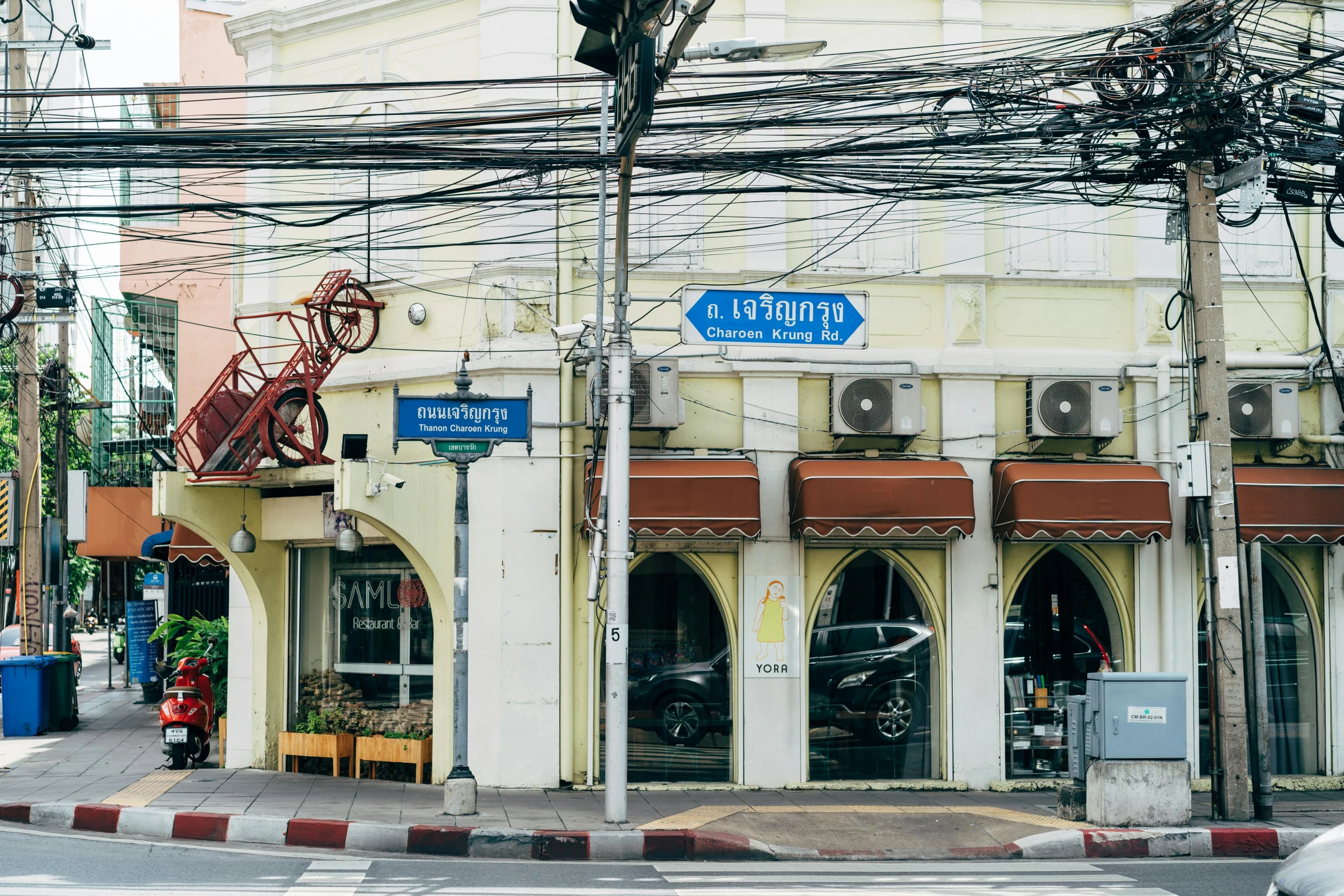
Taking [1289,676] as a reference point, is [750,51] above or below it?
above

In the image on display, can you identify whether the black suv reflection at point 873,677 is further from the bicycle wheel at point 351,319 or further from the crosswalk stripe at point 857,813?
the bicycle wheel at point 351,319

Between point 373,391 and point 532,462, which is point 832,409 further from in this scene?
point 373,391

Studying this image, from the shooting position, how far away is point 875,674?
1406 cm

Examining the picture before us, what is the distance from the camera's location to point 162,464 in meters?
14.6

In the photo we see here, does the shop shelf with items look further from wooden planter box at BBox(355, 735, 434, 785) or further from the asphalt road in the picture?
wooden planter box at BBox(355, 735, 434, 785)

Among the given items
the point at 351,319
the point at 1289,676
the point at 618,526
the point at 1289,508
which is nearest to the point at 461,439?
the point at 618,526

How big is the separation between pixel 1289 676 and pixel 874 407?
223 inches

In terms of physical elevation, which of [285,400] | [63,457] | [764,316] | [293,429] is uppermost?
[764,316]

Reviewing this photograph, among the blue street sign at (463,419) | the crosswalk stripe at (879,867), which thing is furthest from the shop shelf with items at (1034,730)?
the blue street sign at (463,419)

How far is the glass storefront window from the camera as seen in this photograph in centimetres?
1444

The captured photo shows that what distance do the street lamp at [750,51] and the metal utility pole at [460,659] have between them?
141 inches

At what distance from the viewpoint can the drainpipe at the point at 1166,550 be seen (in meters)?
14.2

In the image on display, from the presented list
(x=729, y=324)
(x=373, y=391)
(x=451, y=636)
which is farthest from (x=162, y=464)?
(x=729, y=324)

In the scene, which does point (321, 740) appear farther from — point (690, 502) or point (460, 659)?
point (690, 502)
